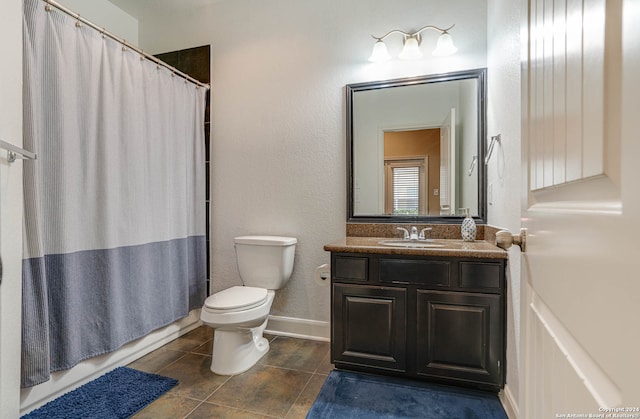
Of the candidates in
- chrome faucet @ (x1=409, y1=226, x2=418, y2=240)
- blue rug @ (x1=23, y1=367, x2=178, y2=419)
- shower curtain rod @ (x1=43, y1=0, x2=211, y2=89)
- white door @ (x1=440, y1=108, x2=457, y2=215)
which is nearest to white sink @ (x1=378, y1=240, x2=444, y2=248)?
chrome faucet @ (x1=409, y1=226, x2=418, y2=240)

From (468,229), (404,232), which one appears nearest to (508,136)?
(468,229)

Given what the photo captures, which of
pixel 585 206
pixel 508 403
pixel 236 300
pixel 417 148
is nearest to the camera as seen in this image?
pixel 585 206

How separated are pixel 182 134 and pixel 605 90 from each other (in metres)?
2.61

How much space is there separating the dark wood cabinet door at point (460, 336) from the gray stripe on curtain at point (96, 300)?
1.78 meters

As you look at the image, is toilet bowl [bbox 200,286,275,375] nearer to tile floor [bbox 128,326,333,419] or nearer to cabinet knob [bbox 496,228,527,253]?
tile floor [bbox 128,326,333,419]

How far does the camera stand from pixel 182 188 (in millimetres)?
2453

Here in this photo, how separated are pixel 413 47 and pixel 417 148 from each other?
70cm

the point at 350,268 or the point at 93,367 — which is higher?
the point at 350,268

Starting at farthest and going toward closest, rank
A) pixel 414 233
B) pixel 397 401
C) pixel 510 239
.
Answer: pixel 414 233 < pixel 397 401 < pixel 510 239

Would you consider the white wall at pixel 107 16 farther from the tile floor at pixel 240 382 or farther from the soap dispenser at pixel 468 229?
the soap dispenser at pixel 468 229

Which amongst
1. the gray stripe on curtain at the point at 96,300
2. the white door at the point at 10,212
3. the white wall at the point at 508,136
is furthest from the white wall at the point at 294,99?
the white door at the point at 10,212

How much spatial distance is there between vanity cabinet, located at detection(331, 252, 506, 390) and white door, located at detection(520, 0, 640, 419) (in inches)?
43.7

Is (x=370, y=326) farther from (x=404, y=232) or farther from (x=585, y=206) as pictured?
(x=585, y=206)

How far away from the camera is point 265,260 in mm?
2340
